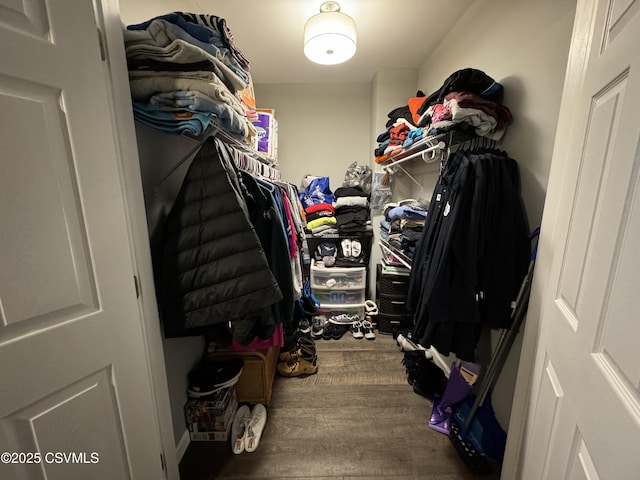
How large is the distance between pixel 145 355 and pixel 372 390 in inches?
56.7

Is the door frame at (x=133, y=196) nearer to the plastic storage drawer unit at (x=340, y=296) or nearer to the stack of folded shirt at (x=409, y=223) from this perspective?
the stack of folded shirt at (x=409, y=223)

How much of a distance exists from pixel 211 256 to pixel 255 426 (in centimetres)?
109

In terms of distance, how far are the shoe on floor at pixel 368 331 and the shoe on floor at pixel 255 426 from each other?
3.75 feet

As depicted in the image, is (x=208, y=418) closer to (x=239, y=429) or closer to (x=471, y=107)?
(x=239, y=429)

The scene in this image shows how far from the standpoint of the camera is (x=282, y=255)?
1228 mm

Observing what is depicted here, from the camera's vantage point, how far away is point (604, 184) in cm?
56

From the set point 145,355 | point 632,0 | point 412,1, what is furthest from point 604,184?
point 412,1

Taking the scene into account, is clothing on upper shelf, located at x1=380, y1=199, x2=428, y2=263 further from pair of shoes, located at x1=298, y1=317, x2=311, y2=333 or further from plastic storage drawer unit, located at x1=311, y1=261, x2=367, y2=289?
pair of shoes, located at x1=298, y1=317, x2=311, y2=333

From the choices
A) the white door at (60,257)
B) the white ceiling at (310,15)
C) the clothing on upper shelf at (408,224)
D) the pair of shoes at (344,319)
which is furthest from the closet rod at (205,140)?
the pair of shoes at (344,319)

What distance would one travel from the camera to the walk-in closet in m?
0.56

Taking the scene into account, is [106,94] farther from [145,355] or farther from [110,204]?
[145,355]

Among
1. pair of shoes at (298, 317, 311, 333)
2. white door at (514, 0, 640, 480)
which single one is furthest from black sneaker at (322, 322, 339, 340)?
white door at (514, 0, 640, 480)

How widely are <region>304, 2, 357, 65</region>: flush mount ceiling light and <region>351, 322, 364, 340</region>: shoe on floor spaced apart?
2205mm

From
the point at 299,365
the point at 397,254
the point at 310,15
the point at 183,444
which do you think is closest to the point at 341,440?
the point at 299,365
